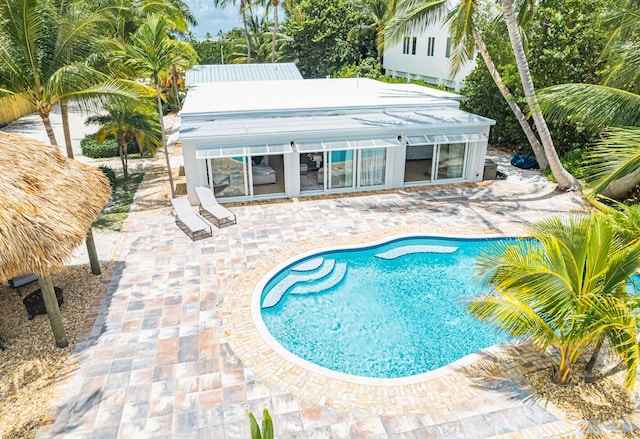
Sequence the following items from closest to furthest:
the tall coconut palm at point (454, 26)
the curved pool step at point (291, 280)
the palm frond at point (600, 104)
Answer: the palm frond at point (600, 104) < the curved pool step at point (291, 280) < the tall coconut palm at point (454, 26)

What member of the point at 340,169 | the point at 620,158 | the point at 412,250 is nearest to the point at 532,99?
the point at 340,169

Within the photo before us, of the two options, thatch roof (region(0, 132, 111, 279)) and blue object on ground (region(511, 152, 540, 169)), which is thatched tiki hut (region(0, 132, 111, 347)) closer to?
thatch roof (region(0, 132, 111, 279))

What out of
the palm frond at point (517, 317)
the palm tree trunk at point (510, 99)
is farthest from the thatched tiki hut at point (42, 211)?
the palm tree trunk at point (510, 99)

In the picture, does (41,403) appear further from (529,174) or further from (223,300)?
(529,174)

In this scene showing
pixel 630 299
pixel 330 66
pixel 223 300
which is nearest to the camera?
pixel 630 299

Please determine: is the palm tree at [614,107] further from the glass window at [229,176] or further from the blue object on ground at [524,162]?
the glass window at [229,176]

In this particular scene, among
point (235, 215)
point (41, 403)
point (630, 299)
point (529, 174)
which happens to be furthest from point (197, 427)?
point (529, 174)

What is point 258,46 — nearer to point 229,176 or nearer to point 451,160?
point 451,160
